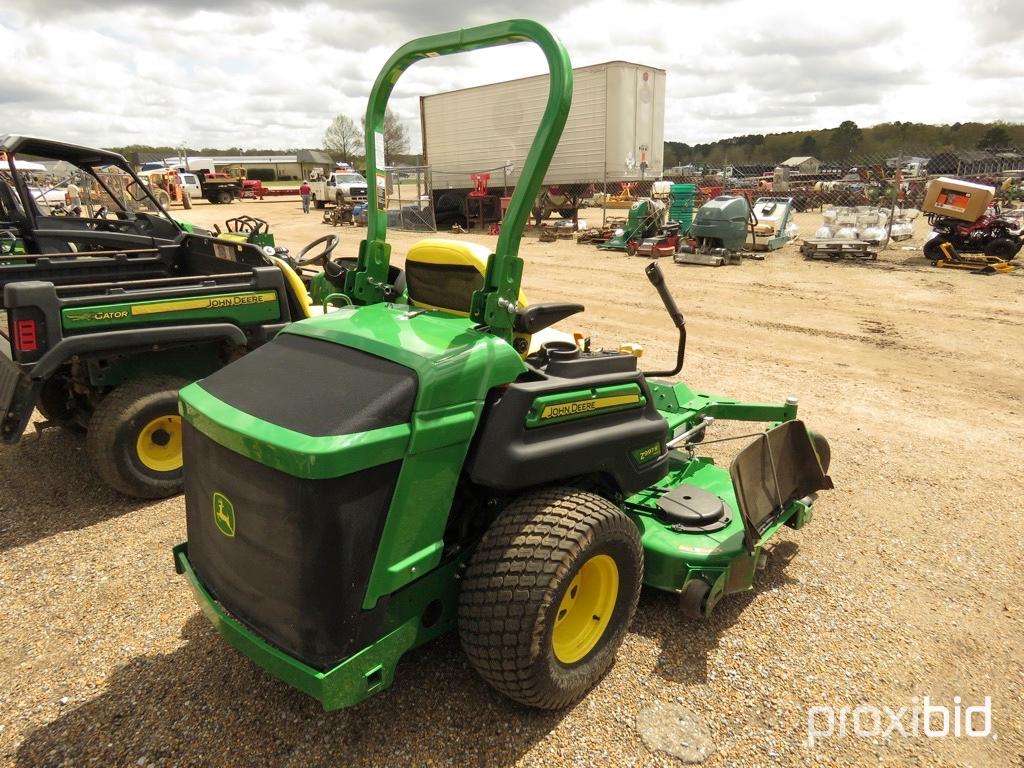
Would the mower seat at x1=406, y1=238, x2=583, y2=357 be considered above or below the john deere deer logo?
above

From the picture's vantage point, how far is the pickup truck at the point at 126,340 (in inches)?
132

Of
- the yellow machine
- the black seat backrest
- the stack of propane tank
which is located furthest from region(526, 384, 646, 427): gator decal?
the stack of propane tank

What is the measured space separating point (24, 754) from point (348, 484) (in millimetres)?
1520

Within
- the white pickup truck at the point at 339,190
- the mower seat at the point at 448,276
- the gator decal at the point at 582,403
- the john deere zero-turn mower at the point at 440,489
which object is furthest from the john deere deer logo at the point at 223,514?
the white pickup truck at the point at 339,190

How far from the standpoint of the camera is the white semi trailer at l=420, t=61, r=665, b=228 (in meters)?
17.2

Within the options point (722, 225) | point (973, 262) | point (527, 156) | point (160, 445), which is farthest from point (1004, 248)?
point (160, 445)

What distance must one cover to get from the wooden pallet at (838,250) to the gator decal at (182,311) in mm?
11484

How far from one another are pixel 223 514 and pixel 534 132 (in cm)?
1626

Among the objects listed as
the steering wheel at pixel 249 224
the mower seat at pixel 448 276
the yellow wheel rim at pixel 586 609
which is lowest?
the yellow wheel rim at pixel 586 609

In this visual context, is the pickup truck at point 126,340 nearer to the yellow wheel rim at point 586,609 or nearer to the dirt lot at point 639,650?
the dirt lot at point 639,650

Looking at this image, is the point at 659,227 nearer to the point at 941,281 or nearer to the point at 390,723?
the point at 941,281

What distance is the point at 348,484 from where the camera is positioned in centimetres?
177

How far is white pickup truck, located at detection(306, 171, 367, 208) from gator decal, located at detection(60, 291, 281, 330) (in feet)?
72.0

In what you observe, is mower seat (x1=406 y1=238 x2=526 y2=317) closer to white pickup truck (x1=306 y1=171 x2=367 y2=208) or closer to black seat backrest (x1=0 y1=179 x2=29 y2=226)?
black seat backrest (x1=0 y1=179 x2=29 y2=226)
